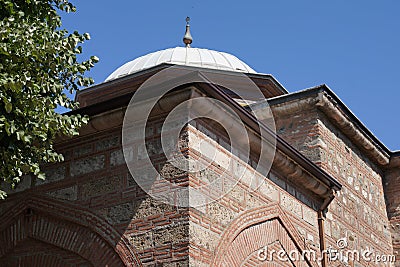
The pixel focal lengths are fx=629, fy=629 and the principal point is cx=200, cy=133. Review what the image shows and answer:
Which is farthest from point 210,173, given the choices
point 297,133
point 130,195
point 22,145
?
point 297,133

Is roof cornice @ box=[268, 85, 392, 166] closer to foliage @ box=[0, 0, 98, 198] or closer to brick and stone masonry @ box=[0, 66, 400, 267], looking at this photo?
brick and stone masonry @ box=[0, 66, 400, 267]

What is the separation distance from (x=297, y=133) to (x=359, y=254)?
5.94 ft

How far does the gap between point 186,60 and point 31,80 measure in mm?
6034

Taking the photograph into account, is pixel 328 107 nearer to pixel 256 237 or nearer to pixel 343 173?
pixel 343 173

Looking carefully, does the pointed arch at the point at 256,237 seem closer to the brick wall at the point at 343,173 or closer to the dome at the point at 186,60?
the brick wall at the point at 343,173

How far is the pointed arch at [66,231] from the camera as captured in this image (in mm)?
5449

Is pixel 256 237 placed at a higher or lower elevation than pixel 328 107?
lower

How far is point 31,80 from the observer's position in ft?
14.9

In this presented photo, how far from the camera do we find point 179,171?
5398mm

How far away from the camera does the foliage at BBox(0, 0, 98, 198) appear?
4387mm

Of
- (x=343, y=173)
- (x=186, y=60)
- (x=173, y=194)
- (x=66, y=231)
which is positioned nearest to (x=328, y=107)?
(x=343, y=173)

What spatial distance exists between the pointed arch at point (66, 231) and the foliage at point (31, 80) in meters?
1.01

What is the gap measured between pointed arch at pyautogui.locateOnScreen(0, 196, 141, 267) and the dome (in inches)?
180

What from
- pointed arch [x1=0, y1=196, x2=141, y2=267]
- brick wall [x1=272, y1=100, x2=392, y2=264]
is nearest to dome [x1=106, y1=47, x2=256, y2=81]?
brick wall [x1=272, y1=100, x2=392, y2=264]
